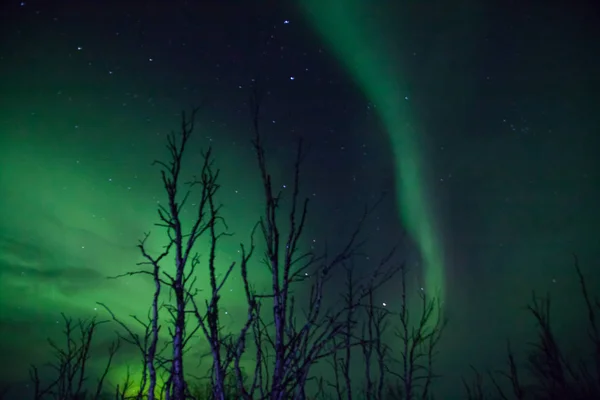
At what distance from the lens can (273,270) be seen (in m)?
3.42

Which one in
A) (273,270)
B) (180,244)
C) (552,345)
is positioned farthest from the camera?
(552,345)

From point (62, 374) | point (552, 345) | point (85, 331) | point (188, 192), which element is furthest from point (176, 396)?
point (62, 374)

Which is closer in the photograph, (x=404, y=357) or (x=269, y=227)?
(x=269, y=227)

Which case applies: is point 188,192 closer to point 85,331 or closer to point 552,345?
point 85,331

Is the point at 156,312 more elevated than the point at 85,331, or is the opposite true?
the point at 85,331

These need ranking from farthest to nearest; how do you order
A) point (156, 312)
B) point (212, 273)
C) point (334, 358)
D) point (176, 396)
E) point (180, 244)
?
point (334, 358) < point (156, 312) < point (180, 244) < point (176, 396) < point (212, 273)

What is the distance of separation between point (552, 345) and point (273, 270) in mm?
10926

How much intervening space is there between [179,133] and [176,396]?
3.95 m

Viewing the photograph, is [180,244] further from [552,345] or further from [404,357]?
[552,345]

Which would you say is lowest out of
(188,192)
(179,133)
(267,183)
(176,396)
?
(176,396)

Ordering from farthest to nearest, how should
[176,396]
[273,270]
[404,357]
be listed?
[404,357], [176,396], [273,270]

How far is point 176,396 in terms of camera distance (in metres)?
3.91

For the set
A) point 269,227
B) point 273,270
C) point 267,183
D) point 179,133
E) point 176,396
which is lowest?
point 176,396

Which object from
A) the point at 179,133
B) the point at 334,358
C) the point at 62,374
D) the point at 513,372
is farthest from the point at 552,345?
the point at 62,374
